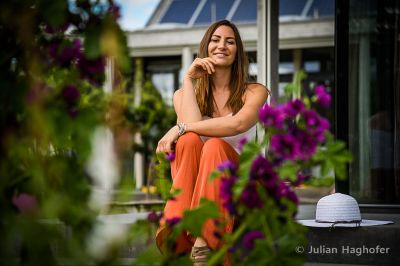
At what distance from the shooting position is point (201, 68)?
11.0ft

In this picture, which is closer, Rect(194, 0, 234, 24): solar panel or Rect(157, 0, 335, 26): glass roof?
Rect(157, 0, 335, 26): glass roof

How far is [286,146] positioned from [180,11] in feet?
41.0

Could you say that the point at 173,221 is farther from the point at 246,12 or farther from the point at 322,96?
the point at 246,12

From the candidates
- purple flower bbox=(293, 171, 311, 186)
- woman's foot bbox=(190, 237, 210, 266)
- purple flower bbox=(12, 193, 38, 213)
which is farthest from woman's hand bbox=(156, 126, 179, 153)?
purple flower bbox=(12, 193, 38, 213)

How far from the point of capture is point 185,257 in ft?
4.65

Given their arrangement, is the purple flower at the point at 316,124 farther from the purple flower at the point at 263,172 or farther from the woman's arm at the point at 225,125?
the woman's arm at the point at 225,125

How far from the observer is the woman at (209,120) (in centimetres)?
283

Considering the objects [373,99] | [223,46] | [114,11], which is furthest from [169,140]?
[373,99]

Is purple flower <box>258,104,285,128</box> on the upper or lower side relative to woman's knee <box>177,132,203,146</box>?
upper

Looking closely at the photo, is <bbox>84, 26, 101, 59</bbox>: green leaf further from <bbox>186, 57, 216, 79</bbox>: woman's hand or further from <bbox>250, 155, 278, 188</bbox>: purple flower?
<bbox>186, 57, 216, 79</bbox>: woman's hand

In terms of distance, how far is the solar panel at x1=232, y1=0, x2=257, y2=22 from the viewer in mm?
10829

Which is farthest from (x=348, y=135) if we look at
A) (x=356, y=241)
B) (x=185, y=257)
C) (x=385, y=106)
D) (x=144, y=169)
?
(x=144, y=169)

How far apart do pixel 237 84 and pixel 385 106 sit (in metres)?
2.19

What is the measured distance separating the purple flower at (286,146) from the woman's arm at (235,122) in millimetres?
1690
